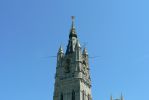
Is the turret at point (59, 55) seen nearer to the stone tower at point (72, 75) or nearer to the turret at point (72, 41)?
the stone tower at point (72, 75)

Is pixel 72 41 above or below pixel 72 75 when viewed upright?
above

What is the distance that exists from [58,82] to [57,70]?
309 centimetres

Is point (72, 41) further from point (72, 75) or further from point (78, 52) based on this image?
point (72, 75)

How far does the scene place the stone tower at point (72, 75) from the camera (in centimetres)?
6794

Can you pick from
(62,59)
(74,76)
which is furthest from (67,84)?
(62,59)

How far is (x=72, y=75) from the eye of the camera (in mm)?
70250

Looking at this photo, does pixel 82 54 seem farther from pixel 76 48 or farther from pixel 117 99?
pixel 117 99

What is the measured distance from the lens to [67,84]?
69.6 meters

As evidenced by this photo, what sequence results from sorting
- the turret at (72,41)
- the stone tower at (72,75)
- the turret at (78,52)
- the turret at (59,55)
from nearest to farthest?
1. the stone tower at (72,75)
2. the turret at (78,52)
3. the turret at (59,55)
4. the turret at (72,41)

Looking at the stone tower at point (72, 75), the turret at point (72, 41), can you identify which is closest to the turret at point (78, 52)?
the stone tower at point (72, 75)

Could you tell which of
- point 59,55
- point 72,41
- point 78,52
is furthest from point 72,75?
point 72,41

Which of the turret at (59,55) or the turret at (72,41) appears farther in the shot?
the turret at (72,41)

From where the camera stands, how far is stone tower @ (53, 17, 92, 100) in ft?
223

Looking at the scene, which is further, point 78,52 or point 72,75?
point 78,52
